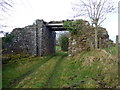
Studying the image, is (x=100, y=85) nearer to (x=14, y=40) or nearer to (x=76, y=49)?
(x=76, y=49)

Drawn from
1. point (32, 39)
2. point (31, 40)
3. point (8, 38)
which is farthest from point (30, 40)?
point (8, 38)

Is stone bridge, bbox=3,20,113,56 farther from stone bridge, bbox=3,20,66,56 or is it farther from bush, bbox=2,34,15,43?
bush, bbox=2,34,15,43

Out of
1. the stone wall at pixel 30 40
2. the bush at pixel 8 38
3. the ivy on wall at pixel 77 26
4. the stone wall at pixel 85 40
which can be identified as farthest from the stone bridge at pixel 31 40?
the stone wall at pixel 85 40

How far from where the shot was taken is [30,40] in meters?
18.6

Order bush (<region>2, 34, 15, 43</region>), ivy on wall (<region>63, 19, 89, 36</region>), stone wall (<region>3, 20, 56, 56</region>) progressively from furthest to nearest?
stone wall (<region>3, 20, 56, 56</region>), ivy on wall (<region>63, 19, 89, 36</region>), bush (<region>2, 34, 15, 43</region>)

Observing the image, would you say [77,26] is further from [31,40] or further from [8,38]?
[8,38]

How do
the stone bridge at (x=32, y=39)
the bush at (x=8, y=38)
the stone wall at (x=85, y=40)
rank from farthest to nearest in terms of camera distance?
the stone bridge at (x=32, y=39), the bush at (x=8, y=38), the stone wall at (x=85, y=40)

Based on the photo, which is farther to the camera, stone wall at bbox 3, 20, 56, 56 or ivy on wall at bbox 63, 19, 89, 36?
stone wall at bbox 3, 20, 56, 56

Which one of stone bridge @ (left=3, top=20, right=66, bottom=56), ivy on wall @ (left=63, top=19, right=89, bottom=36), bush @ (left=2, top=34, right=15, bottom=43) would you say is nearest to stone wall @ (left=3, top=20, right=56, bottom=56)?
stone bridge @ (left=3, top=20, right=66, bottom=56)

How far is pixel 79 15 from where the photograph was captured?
16.0 meters

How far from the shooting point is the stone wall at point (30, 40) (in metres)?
18.4

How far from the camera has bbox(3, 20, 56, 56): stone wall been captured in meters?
18.4

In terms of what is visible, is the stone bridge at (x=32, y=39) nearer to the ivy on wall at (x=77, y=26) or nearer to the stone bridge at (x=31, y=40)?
the stone bridge at (x=31, y=40)

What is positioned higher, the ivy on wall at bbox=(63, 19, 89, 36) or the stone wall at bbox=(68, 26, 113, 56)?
the ivy on wall at bbox=(63, 19, 89, 36)
